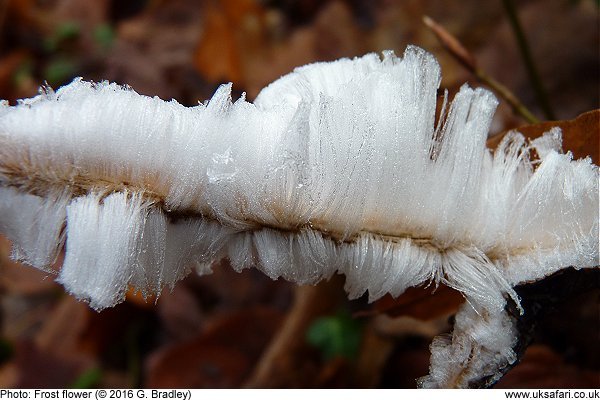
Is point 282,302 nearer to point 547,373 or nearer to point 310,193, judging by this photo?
point 547,373

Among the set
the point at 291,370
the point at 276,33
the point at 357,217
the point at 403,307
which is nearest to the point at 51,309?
the point at 291,370

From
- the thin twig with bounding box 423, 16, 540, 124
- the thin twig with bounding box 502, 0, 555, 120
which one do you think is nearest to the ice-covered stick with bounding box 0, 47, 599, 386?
the thin twig with bounding box 423, 16, 540, 124

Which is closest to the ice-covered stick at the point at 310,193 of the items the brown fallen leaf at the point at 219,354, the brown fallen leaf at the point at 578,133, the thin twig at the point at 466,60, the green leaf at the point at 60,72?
the brown fallen leaf at the point at 578,133

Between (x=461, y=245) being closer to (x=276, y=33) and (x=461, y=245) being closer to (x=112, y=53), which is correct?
(x=276, y=33)

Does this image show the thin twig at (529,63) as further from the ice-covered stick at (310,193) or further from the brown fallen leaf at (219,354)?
the brown fallen leaf at (219,354)

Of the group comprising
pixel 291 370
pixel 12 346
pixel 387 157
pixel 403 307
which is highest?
pixel 387 157

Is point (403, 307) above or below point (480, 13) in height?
below
